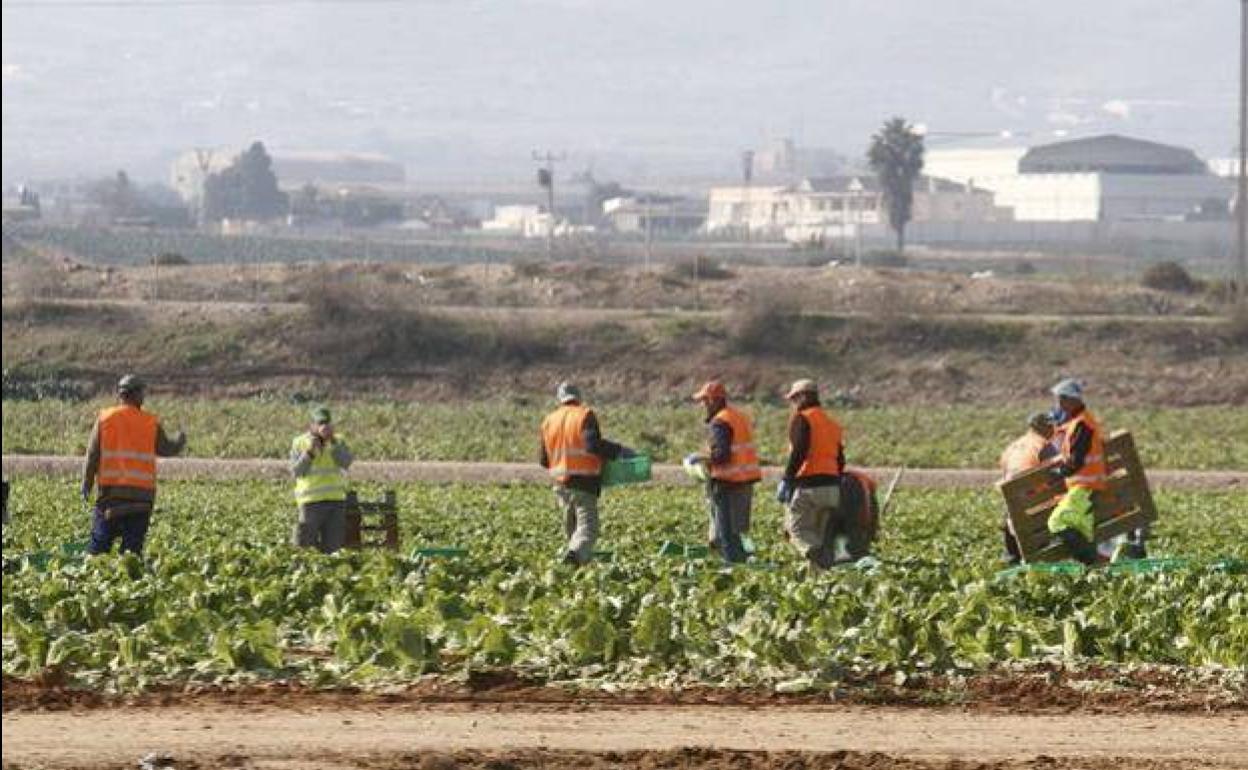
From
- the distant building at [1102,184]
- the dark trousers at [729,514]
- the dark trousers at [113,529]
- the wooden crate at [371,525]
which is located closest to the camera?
the dark trousers at [113,529]

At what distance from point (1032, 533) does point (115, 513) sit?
666 cm

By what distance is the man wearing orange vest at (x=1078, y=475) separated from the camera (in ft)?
72.9

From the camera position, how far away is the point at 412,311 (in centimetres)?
7250

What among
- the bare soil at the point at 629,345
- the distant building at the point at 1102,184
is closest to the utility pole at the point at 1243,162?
the bare soil at the point at 629,345

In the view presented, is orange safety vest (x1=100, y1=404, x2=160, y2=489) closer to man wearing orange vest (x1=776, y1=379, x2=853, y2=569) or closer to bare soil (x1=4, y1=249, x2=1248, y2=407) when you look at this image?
man wearing orange vest (x1=776, y1=379, x2=853, y2=569)

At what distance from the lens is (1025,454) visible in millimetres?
24453

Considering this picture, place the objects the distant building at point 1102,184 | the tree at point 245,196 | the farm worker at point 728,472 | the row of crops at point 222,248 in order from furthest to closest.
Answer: the tree at point 245,196
the distant building at point 1102,184
the row of crops at point 222,248
the farm worker at point 728,472

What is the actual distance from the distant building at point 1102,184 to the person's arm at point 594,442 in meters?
154

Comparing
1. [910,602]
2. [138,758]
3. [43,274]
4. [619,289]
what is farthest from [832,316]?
[138,758]

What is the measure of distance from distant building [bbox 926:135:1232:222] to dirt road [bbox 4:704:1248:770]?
161756 mm

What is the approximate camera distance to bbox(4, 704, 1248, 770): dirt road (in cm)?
1333

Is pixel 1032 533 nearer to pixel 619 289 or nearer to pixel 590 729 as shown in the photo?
pixel 590 729

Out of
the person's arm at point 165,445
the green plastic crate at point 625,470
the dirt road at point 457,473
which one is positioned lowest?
the dirt road at point 457,473

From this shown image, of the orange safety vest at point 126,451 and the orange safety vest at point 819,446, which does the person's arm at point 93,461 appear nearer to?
the orange safety vest at point 126,451
